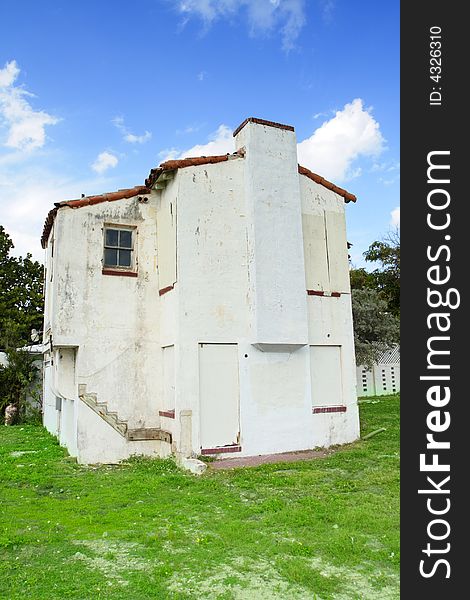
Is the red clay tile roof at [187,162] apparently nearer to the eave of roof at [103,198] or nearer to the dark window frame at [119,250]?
the eave of roof at [103,198]

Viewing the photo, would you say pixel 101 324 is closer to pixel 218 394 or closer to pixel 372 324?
pixel 218 394

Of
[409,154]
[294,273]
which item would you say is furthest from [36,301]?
[409,154]

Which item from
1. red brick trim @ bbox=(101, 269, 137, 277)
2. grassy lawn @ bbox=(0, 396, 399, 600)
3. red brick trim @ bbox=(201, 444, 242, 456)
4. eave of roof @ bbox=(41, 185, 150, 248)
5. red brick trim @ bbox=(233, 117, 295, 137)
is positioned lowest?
grassy lawn @ bbox=(0, 396, 399, 600)

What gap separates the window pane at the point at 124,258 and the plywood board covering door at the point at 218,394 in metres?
3.07

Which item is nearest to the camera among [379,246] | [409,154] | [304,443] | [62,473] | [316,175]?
[409,154]

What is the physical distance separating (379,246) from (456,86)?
75.3 feet

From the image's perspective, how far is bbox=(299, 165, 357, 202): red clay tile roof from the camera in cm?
1361

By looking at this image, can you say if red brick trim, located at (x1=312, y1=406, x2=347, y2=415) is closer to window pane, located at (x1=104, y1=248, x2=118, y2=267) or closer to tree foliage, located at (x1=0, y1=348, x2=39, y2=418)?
window pane, located at (x1=104, y1=248, x2=118, y2=267)

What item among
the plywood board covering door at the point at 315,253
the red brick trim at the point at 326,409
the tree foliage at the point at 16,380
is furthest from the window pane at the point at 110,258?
the tree foliage at the point at 16,380

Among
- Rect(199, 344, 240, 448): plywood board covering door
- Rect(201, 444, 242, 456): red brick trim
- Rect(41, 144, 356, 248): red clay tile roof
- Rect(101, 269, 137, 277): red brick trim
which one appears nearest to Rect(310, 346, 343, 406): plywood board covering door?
Rect(199, 344, 240, 448): plywood board covering door

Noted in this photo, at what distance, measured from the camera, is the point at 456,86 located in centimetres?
→ 396

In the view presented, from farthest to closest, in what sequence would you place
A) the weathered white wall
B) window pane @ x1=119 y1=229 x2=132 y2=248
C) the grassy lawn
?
window pane @ x1=119 y1=229 x2=132 y2=248, the weathered white wall, the grassy lawn

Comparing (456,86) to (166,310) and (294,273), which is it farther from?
(166,310)

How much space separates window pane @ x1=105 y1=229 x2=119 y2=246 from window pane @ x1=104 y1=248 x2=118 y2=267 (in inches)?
7.1
